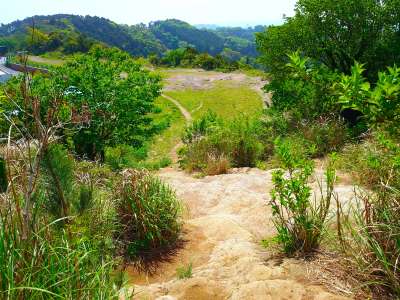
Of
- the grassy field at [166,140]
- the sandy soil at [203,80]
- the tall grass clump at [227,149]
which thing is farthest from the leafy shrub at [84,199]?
the sandy soil at [203,80]

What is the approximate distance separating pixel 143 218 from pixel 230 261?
1570 mm

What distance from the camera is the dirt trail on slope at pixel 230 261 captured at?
480 centimetres

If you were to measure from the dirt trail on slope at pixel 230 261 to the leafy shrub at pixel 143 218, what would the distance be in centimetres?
40

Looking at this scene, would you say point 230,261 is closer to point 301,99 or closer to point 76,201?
point 76,201

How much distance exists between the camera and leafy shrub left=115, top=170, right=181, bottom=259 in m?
6.70

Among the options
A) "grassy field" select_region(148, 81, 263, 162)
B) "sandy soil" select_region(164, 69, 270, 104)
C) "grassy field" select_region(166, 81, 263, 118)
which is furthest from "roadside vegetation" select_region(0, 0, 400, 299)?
"sandy soil" select_region(164, 69, 270, 104)

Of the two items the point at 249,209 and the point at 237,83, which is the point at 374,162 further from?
the point at 237,83

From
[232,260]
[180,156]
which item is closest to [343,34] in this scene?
[180,156]

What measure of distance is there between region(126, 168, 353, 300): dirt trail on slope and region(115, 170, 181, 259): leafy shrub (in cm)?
40

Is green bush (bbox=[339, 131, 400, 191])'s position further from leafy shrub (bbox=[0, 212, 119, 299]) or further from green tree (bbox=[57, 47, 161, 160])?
green tree (bbox=[57, 47, 161, 160])

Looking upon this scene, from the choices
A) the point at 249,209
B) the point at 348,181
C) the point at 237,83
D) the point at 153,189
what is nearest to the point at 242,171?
the point at 348,181

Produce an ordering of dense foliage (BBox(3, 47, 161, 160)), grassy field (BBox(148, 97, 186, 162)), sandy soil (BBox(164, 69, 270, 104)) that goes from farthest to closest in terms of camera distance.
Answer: sandy soil (BBox(164, 69, 270, 104))
grassy field (BBox(148, 97, 186, 162))
dense foliage (BBox(3, 47, 161, 160))

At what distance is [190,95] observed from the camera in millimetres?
44031

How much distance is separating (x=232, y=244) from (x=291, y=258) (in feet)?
3.85
